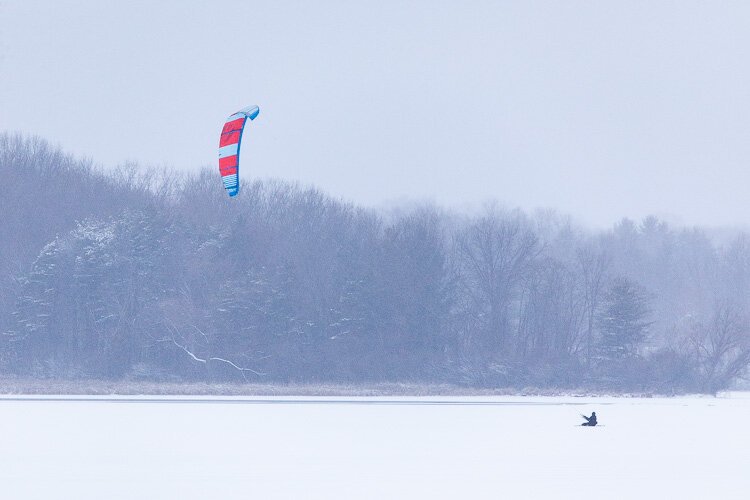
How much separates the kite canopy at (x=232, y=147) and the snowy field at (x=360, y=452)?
18.0 feet

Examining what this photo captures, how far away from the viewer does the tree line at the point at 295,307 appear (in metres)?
45.0

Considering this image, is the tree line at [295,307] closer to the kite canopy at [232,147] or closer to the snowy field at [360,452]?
the snowy field at [360,452]

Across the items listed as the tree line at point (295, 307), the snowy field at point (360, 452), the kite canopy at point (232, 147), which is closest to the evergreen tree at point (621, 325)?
the tree line at point (295, 307)

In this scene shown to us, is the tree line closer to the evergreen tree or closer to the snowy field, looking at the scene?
the evergreen tree

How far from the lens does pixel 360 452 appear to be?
739 inches

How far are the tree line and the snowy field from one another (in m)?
14.9

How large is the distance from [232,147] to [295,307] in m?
21.1

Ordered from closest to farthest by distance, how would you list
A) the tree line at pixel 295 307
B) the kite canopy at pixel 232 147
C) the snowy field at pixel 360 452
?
the snowy field at pixel 360 452
the kite canopy at pixel 232 147
the tree line at pixel 295 307

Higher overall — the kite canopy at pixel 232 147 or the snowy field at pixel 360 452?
the kite canopy at pixel 232 147

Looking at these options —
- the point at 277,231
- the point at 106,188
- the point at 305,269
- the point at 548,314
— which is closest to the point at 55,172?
the point at 106,188

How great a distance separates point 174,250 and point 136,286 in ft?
8.32

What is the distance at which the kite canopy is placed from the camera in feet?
87.8

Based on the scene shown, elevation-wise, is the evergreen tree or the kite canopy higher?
the kite canopy

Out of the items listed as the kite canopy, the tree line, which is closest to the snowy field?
Result: the kite canopy
